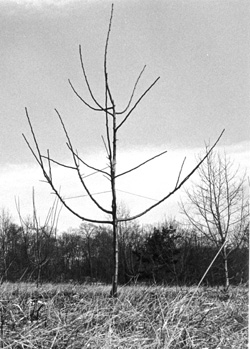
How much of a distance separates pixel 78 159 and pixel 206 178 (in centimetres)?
798

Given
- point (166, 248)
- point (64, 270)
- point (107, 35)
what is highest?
point (107, 35)

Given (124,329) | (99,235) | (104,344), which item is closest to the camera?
(104,344)

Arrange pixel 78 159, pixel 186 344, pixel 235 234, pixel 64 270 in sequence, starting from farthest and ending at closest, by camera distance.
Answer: pixel 64 270, pixel 235 234, pixel 78 159, pixel 186 344

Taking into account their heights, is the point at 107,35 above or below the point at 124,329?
above

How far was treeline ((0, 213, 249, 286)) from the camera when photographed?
918 cm

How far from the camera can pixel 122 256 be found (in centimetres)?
2428

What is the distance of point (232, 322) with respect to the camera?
9.46ft

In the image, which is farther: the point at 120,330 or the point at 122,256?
the point at 122,256

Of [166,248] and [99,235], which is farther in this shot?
[99,235]

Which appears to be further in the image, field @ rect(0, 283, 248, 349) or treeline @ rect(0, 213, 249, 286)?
treeline @ rect(0, 213, 249, 286)

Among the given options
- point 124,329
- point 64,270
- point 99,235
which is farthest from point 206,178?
point 99,235

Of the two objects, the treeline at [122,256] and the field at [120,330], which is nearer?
the field at [120,330]

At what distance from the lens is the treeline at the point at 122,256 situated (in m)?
9.18

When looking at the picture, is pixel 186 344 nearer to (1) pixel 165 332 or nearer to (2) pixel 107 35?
(1) pixel 165 332
